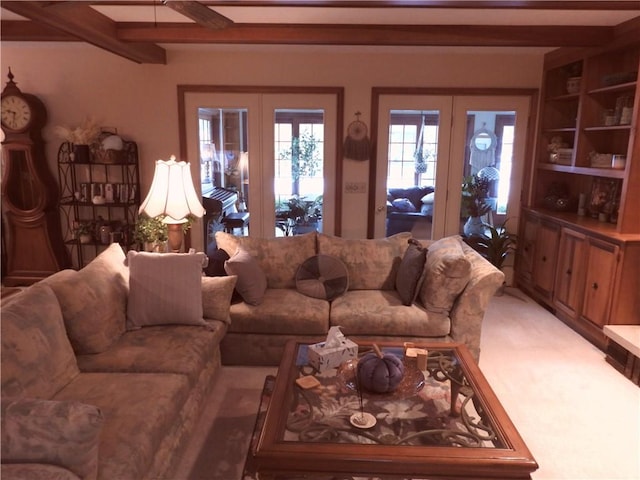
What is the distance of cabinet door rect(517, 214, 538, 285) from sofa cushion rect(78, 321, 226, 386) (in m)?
3.56

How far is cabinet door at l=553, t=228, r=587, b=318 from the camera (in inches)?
158

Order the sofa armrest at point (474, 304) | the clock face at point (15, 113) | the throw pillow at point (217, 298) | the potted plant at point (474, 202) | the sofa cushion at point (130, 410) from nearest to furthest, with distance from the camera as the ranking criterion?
the sofa cushion at point (130, 410)
the throw pillow at point (217, 298)
the sofa armrest at point (474, 304)
the clock face at point (15, 113)
the potted plant at point (474, 202)

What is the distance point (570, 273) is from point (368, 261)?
1.86 metres

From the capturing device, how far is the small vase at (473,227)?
17.5ft

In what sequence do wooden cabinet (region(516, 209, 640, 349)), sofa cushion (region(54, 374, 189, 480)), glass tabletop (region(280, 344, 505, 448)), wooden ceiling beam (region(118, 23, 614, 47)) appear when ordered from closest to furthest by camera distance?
sofa cushion (region(54, 374, 189, 480))
glass tabletop (region(280, 344, 505, 448))
wooden cabinet (region(516, 209, 640, 349))
wooden ceiling beam (region(118, 23, 614, 47))

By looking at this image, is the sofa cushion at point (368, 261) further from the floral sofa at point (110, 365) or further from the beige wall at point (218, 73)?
the beige wall at point (218, 73)

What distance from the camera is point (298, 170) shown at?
209 inches

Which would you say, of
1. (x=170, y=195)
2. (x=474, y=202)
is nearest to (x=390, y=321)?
(x=170, y=195)

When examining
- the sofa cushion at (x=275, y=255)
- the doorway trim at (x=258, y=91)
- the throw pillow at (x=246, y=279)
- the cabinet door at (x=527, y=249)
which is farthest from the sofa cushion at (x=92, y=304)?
the cabinet door at (x=527, y=249)

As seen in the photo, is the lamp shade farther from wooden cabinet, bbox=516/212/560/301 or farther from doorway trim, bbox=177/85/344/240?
wooden cabinet, bbox=516/212/560/301

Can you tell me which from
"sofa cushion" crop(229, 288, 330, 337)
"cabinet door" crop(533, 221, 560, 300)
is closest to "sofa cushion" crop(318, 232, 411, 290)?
"sofa cushion" crop(229, 288, 330, 337)

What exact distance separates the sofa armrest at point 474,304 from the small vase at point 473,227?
Answer: 208 centimetres

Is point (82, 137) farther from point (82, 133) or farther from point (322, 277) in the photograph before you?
point (322, 277)

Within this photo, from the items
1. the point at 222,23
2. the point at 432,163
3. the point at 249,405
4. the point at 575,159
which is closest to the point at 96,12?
the point at 222,23
